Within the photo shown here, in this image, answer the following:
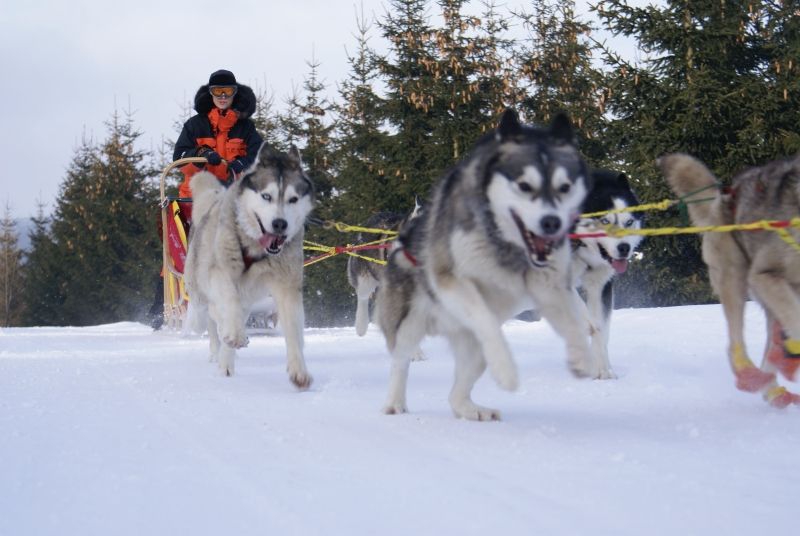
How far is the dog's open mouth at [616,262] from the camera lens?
5.03 meters

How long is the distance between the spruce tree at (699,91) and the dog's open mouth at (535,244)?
7.85 meters

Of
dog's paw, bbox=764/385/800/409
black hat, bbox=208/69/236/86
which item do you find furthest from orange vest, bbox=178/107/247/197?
dog's paw, bbox=764/385/800/409

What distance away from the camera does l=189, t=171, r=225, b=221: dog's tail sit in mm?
5645

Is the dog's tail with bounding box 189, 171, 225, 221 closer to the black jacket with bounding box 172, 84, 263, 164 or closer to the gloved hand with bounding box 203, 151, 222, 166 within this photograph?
the gloved hand with bounding box 203, 151, 222, 166

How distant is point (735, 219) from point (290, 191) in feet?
7.03

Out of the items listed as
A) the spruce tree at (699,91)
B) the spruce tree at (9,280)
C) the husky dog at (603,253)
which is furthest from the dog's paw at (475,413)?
the spruce tree at (9,280)

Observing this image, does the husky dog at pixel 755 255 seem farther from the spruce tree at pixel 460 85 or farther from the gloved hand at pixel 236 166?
the spruce tree at pixel 460 85

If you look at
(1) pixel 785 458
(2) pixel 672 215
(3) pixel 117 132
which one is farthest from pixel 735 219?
(3) pixel 117 132

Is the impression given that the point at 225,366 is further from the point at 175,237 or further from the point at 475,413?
the point at 175,237

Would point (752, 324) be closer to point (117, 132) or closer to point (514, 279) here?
point (514, 279)

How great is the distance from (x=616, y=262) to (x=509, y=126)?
7.21 ft

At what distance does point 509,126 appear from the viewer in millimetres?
3086

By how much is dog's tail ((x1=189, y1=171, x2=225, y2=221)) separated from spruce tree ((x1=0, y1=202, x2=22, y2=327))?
30291 millimetres

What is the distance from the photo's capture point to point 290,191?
4.56 metres
